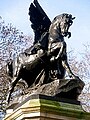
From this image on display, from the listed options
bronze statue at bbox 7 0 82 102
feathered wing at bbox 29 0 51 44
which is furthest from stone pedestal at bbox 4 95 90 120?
feathered wing at bbox 29 0 51 44

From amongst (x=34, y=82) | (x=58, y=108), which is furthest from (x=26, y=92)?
A: (x=58, y=108)

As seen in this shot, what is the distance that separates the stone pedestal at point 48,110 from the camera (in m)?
6.87

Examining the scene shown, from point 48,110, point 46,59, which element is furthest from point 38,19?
point 48,110

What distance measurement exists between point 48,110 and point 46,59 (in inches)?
65.6

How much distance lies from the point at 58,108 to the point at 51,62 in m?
1.50

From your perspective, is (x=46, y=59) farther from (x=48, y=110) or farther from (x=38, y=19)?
(x=48, y=110)

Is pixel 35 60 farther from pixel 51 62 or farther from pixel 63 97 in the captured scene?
pixel 63 97

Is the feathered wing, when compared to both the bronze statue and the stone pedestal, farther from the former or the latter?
the stone pedestal

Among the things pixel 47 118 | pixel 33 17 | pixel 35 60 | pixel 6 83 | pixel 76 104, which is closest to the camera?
pixel 47 118

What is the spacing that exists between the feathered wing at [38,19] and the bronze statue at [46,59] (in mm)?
164

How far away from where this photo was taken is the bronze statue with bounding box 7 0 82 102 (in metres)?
8.14

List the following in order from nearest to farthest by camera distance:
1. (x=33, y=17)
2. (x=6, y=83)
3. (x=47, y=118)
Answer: (x=47, y=118), (x=33, y=17), (x=6, y=83)

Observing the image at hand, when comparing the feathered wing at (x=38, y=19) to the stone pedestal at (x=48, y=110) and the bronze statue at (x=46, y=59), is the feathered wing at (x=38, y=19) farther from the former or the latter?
the stone pedestal at (x=48, y=110)

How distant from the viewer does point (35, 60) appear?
8156mm
